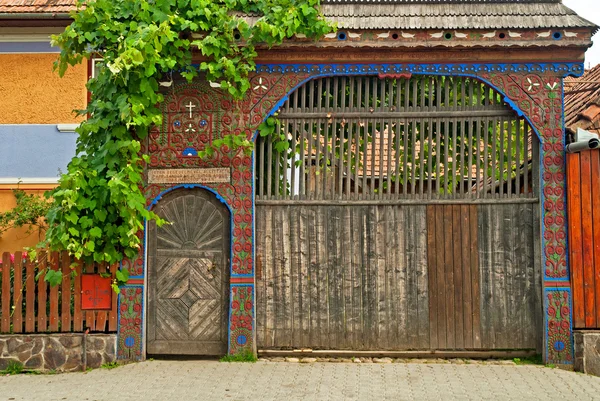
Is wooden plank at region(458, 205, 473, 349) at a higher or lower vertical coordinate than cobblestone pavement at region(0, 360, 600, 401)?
higher

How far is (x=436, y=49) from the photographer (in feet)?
28.5

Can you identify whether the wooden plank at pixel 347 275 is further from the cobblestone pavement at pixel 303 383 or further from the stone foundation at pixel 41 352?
the stone foundation at pixel 41 352

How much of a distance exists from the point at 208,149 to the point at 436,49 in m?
3.04

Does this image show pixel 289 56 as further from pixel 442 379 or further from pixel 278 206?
pixel 442 379

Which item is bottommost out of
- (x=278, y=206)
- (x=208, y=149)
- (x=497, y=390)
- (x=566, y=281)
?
(x=497, y=390)

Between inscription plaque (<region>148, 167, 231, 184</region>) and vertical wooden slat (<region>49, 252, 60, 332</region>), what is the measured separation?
1467 millimetres

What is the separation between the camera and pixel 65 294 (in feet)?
28.6

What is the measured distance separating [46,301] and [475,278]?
526 cm

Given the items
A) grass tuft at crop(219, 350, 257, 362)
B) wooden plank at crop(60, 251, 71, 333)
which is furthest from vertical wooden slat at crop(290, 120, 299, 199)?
wooden plank at crop(60, 251, 71, 333)

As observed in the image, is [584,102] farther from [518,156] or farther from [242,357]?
[242,357]

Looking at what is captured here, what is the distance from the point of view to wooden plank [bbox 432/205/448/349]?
28.7 feet

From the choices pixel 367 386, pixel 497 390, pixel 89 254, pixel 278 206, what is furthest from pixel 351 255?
pixel 89 254

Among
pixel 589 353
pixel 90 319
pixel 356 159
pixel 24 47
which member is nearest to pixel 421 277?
pixel 356 159

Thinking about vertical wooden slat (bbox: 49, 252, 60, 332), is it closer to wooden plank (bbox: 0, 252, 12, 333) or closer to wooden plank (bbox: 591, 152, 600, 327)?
wooden plank (bbox: 0, 252, 12, 333)
